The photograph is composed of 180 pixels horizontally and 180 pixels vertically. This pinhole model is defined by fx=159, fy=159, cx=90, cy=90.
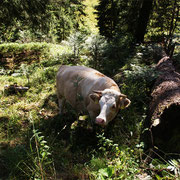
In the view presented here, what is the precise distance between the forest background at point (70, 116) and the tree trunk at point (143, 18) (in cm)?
6

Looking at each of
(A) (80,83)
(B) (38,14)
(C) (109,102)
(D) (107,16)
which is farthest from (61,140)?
(D) (107,16)

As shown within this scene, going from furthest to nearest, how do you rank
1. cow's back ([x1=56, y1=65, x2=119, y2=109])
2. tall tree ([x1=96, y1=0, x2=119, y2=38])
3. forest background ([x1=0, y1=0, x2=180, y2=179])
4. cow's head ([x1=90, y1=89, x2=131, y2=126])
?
1. tall tree ([x1=96, y1=0, x2=119, y2=38])
2. cow's back ([x1=56, y1=65, x2=119, y2=109])
3. cow's head ([x1=90, y1=89, x2=131, y2=126])
4. forest background ([x1=0, y1=0, x2=180, y2=179])

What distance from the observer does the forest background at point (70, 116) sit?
8.64 ft

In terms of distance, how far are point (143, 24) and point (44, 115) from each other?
32.8 feet

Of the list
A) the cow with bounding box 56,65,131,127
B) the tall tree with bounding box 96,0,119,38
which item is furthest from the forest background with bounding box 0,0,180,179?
the tall tree with bounding box 96,0,119,38

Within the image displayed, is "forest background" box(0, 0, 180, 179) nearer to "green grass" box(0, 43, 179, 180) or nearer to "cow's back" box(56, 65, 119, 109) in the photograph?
"green grass" box(0, 43, 179, 180)

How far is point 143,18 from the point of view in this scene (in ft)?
37.7

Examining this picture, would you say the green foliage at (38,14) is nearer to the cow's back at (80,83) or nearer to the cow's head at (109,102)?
the cow's back at (80,83)

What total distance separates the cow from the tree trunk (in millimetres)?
8334

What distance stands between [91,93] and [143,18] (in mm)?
9470

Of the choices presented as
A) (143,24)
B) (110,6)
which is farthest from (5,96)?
(110,6)

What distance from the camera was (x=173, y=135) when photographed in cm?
307

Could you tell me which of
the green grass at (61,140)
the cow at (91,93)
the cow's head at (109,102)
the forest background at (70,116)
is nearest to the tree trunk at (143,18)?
the forest background at (70,116)

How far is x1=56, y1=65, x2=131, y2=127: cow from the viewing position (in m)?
3.76
